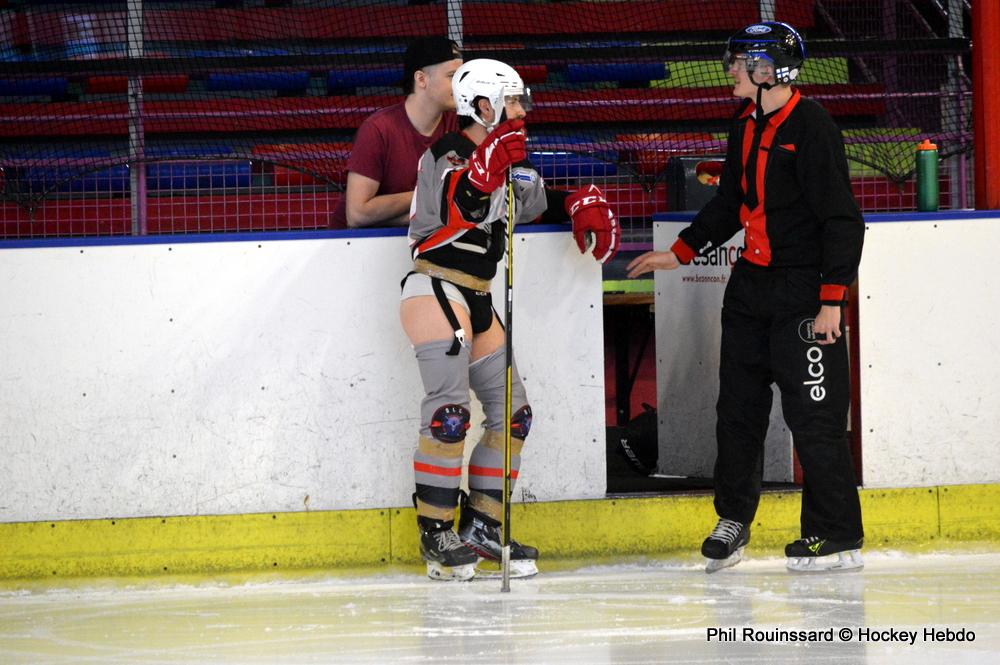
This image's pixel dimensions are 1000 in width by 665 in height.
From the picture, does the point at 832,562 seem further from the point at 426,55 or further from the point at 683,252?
the point at 426,55

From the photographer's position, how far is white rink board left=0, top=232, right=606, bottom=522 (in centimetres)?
381

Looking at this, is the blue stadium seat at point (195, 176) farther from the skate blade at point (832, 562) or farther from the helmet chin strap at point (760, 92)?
the skate blade at point (832, 562)

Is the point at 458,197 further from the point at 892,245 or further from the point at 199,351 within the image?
the point at 892,245

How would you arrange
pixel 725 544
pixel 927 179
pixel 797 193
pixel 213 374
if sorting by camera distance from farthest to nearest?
1. pixel 927 179
2. pixel 213 374
3. pixel 725 544
4. pixel 797 193

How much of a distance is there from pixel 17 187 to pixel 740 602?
3634 millimetres

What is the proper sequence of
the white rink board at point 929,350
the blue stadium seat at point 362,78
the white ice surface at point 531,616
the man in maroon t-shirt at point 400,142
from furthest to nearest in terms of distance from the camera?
the blue stadium seat at point 362,78 < the white rink board at point 929,350 < the man in maroon t-shirt at point 400,142 < the white ice surface at point 531,616

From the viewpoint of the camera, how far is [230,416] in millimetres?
3846

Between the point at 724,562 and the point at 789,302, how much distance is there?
0.74m

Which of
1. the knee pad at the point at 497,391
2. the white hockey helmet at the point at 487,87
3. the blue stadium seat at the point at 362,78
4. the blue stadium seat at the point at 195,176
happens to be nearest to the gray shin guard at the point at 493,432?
the knee pad at the point at 497,391

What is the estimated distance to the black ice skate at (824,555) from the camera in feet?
12.1

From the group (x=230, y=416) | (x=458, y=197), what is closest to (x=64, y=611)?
(x=230, y=416)

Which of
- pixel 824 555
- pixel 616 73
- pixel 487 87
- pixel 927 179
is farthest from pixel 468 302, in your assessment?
pixel 616 73

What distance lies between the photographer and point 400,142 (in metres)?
3.90

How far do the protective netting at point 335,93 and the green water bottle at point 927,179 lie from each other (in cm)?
112
